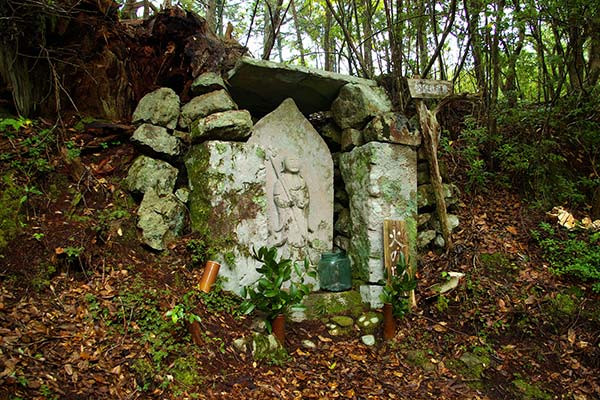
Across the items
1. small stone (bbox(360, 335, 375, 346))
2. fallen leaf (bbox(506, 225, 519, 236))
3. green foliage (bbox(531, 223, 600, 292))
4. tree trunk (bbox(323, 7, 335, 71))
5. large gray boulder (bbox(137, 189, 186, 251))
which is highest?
tree trunk (bbox(323, 7, 335, 71))

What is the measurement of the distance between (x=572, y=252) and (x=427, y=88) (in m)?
2.34

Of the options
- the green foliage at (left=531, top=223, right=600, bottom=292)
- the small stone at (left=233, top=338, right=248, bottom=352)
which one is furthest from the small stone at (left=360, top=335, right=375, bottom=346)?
the green foliage at (left=531, top=223, right=600, bottom=292)

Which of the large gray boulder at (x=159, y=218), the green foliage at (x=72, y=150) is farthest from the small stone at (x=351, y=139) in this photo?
the green foliage at (x=72, y=150)

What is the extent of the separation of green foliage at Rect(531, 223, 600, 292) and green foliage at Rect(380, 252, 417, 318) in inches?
62.2

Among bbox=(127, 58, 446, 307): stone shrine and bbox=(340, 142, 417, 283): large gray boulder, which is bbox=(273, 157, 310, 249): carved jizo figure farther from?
bbox=(340, 142, 417, 283): large gray boulder

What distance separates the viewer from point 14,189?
3354 millimetres

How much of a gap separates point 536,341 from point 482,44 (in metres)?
4.06

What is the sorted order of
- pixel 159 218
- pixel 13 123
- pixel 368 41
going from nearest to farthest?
pixel 13 123 → pixel 159 218 → pixel 368 41

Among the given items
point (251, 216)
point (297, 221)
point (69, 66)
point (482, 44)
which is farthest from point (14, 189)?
point (482, 44)

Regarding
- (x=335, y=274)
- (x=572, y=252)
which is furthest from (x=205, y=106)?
(x=572, y=252)

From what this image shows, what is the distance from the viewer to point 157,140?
4102 mm

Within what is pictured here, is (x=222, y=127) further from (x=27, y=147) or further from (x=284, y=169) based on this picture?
(x=27, y=147)

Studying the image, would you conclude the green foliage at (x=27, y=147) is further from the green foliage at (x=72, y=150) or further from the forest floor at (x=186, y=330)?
the green foliage at (x=72, y=150)

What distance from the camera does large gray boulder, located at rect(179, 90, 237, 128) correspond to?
169 inches
